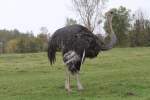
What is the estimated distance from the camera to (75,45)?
43.7 ft

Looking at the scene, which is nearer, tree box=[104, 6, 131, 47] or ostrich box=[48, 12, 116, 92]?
ostrich box=[48, 12, 116, 92]

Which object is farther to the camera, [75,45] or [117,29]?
[117,29]

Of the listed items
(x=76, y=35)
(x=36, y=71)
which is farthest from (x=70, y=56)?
(x=36, y=71)

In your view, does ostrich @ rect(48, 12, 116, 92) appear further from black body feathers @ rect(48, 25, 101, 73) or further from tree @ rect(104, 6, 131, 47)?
tree @ rect(104, 6, 131, 47)

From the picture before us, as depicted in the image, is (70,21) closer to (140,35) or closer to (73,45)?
(140,35)

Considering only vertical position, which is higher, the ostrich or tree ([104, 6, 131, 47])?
tree ([104, 6, 131, 47])

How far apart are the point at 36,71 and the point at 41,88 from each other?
8196 mm

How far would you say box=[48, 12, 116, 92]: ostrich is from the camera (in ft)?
43.3

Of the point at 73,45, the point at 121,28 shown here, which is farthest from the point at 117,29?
the point at 73,45

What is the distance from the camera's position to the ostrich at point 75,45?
1321 centimetres

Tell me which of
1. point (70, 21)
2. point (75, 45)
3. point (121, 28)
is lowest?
point (75, 45)

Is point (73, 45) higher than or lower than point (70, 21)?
lower

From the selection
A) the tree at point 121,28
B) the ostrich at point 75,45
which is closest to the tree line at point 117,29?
the tree at point 121,28

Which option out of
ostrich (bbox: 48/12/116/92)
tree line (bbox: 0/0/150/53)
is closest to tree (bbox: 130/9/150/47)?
tree line (bbox: 0/0/150/53)
